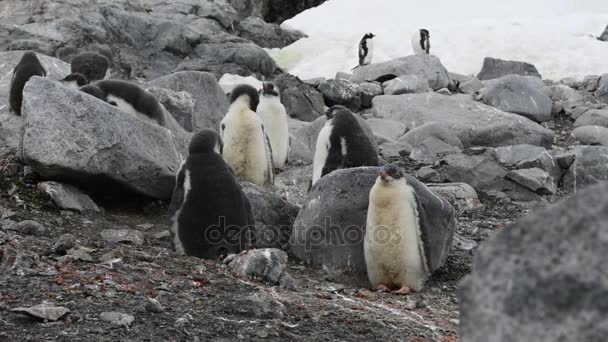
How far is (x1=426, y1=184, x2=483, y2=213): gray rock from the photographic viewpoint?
952 centimetres

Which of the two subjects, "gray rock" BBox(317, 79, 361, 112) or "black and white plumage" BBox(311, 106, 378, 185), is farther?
"gray rock" BBox(317, 79, 361, 112)

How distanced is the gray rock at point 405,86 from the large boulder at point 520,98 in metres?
1.60

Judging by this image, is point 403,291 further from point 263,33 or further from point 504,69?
point 263,33

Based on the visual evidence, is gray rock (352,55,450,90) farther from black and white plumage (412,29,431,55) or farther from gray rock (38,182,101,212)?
gray rock (38,182,101,212)

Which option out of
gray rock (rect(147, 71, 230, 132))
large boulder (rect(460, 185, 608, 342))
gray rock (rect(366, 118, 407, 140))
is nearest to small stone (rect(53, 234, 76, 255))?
large boulder (rect(460, 185, 608, 342))

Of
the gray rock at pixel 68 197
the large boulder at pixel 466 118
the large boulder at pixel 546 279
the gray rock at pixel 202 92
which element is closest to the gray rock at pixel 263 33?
the large boulder at pixel 466 118

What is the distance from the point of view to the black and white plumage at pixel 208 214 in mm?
5945

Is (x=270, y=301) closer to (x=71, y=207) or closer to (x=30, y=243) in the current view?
(x=30, y=243)

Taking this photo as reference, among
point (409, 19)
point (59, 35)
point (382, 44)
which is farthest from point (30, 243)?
point (409, 19)

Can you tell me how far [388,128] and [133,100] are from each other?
7.21 meters

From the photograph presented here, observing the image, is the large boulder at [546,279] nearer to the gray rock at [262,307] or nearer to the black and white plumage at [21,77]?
the gray rock at [262,307]

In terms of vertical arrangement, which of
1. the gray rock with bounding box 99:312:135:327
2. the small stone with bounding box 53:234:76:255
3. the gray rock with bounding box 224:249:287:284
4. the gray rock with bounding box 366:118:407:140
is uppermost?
the gray rock with bounding box 99:312:135:327

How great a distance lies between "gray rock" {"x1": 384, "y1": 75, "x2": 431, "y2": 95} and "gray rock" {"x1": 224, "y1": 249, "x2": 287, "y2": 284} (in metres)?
14.0

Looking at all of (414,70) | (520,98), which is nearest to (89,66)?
(520,98)
